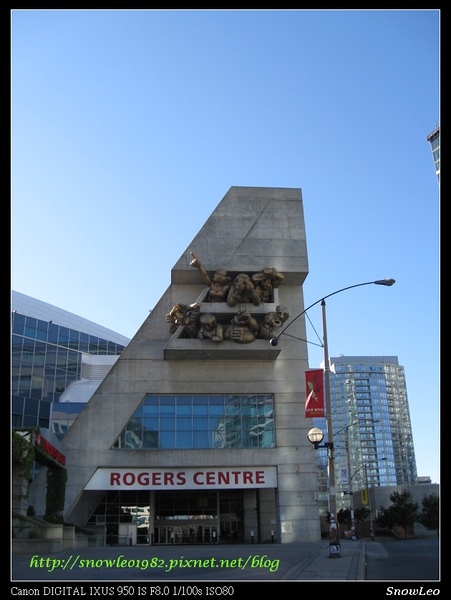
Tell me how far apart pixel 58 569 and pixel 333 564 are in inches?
361

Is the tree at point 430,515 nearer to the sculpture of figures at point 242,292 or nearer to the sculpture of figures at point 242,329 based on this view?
the sculpture of figures at point 242,329

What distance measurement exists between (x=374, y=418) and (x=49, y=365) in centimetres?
12432

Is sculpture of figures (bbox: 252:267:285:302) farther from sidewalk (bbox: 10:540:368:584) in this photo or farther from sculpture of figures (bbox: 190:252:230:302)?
sidewalk (bbox: 10:540:368:584)

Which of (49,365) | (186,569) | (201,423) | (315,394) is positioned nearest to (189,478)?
(201,423)

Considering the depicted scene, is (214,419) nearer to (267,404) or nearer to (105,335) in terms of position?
(267,404)

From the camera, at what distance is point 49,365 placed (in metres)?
70.9

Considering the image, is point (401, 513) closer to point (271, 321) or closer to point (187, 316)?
point (271, 321)

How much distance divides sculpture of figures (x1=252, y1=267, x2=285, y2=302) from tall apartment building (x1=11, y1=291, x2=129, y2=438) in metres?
26.2

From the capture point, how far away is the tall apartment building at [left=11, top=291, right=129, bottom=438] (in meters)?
59.5

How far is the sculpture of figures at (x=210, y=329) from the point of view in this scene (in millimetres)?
42156

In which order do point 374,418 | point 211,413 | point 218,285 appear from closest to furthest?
point 211,413 < point 218,285 < point 374,418

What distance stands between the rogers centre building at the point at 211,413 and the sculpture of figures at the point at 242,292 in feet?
0.35

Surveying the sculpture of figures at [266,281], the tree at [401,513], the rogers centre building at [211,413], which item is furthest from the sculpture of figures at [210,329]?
the tree at [401,513]
